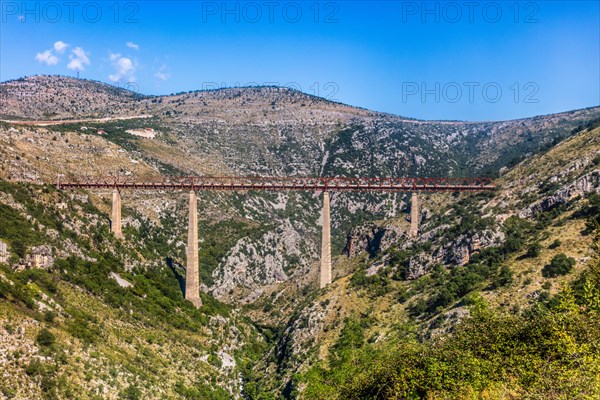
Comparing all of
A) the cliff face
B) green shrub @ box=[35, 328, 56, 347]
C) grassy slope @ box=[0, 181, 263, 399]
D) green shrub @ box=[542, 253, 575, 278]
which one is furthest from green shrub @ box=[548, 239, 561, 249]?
green shrub @ box=[35, 328, 56, 347]

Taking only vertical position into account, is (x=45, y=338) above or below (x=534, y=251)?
below

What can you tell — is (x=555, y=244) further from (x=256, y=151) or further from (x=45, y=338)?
(x=256, y=151)

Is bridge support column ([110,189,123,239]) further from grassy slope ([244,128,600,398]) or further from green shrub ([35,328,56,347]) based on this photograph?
green shrub ([35,328,56,347])

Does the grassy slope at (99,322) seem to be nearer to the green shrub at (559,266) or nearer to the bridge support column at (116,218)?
the bridge support column at (116,218)

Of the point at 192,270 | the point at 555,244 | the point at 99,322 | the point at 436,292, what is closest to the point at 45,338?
the point at 99,322

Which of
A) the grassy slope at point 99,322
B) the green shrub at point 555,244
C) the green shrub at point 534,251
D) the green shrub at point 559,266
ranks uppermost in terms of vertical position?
the green shrub at point 555,244

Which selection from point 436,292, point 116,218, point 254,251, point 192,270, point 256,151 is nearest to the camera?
point 436,292

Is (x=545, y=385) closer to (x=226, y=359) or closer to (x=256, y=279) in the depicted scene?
(x=226, y=359)

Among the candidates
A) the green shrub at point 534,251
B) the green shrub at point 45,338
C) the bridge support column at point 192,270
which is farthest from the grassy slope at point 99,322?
the green shrub at point 534,251
